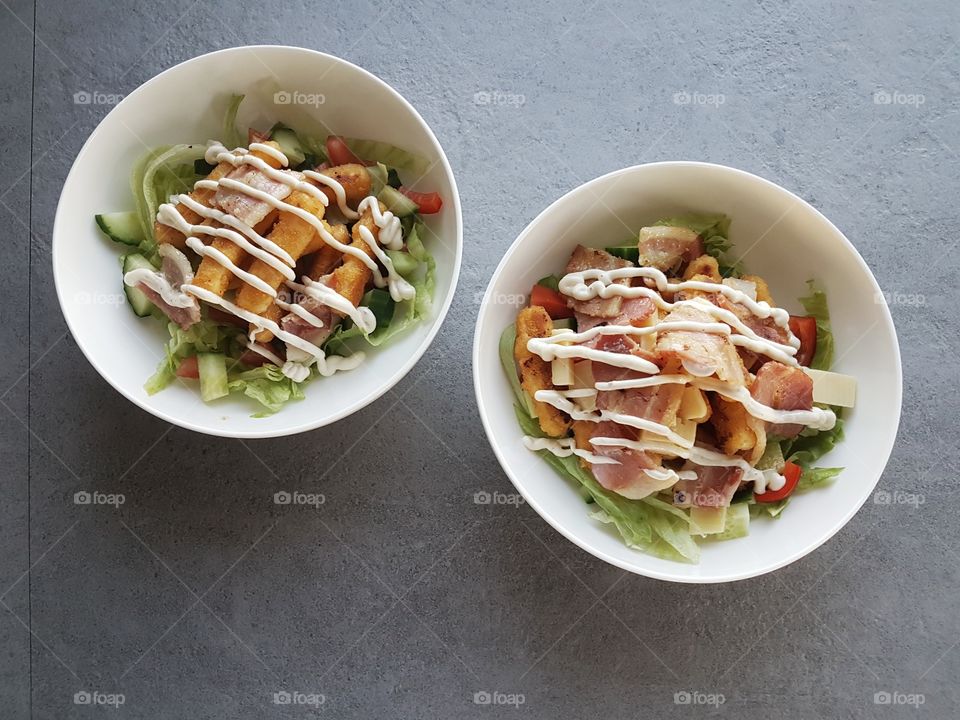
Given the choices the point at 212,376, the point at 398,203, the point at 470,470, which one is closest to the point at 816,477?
the point at 470,470

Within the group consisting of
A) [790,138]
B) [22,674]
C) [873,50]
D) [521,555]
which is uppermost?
[873,50]

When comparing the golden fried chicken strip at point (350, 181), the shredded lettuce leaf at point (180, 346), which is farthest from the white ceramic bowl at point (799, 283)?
the shredded lettuce leaf at point (180, 346)

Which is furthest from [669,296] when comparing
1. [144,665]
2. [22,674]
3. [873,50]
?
[22,674]

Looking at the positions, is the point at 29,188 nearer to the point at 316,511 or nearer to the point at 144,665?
the point at 316,511

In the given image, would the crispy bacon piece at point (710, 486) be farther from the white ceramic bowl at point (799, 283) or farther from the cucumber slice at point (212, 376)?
the cucumber slice at point (212, 376)

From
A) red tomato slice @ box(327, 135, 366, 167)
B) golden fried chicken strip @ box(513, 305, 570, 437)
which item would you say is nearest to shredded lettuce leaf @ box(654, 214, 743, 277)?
golden fried chicken strip @ box(513, 305, 570, 437)

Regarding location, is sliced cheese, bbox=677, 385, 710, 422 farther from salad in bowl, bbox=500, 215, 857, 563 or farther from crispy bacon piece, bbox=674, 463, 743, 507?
crispy bacon piece, bbox=674, 463, 743, 507

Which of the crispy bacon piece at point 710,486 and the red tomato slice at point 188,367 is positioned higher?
the red tomato slice at point 188,367
